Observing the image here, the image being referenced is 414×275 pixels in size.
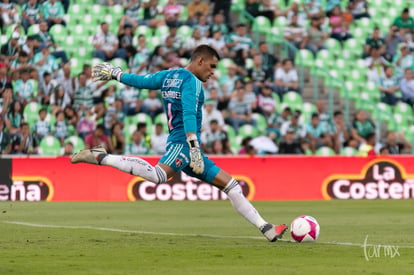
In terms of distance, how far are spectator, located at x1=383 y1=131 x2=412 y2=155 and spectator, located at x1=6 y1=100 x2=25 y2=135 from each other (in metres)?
9.13

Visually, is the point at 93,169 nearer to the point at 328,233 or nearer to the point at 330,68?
the point at 330,68

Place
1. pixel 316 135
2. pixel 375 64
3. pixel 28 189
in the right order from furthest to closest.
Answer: pixel 375 64 → pixel 316 135 → pixel 28 189

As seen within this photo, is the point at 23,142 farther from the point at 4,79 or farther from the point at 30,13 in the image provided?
the point at 30,13

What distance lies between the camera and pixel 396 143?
85.4 ft

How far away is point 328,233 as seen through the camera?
13.7m

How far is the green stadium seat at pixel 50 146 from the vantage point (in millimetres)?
24016

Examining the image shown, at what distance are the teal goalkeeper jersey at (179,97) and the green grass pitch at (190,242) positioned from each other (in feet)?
4.44

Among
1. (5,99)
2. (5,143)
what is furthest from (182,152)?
(5,99)

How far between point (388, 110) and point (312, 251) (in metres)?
17.3

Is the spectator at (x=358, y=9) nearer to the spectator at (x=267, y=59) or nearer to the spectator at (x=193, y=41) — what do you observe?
the spectator at (x=267, y=59)

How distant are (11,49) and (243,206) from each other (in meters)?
15.2

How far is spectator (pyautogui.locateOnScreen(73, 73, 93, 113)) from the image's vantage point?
25.0 meters

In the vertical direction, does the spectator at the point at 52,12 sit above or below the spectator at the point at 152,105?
above

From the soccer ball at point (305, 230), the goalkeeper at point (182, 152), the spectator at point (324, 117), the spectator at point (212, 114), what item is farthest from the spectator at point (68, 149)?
the soccer ball at point (305, 230)
